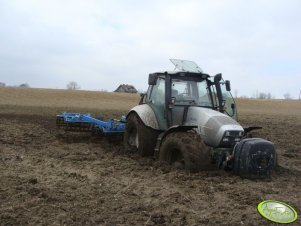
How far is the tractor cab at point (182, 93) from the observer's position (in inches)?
344

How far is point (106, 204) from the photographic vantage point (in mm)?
5918

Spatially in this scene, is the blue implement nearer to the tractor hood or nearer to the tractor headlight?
the tractor hood

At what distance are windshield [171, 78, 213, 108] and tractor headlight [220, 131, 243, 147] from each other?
4.64 ft

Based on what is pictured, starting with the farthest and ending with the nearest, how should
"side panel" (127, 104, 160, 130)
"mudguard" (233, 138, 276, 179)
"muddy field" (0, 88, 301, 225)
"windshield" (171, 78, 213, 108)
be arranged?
"side panel" (127, 104, 160, 130), "windshield" (171, 78, 213, 108), "mudguard" (233, 138, 276, 179), "muddy field" (0, 88, 301, 225)

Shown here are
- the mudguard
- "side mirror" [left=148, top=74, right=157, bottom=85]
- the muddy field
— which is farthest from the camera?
"side mirror" [left=148, top=74, right=157, bottom=85]

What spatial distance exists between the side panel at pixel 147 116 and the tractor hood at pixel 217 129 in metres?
1.12

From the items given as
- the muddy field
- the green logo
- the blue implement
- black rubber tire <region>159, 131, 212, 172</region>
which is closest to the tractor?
black rubber tire <region>159, 131, 212, 172</region>

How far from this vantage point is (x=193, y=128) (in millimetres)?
7910

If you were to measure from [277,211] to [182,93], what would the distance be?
3.85 m

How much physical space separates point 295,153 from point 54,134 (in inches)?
271

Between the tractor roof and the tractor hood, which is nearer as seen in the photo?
the tractor hood

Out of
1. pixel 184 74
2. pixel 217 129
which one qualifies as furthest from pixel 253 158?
pixel 184 74

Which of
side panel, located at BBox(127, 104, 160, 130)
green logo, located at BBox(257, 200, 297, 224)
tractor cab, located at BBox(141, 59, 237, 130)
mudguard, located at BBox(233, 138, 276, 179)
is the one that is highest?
tractor cab, located at BBox(141, 59, 237, 130)

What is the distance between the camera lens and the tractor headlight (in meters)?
7.54
